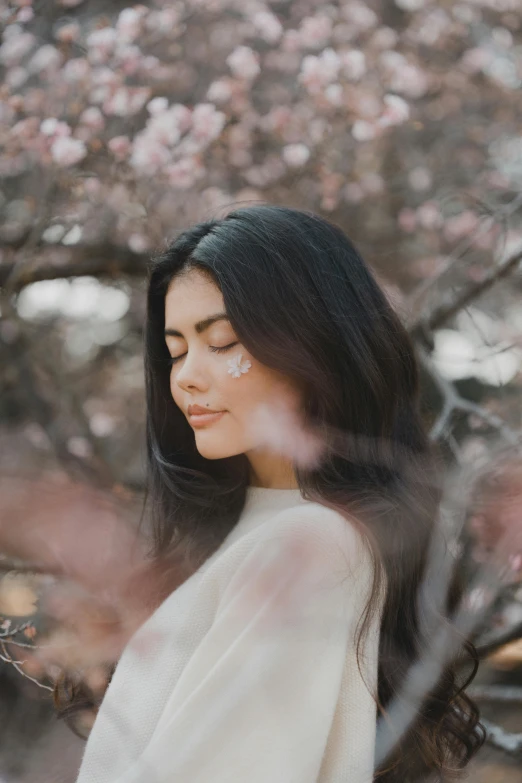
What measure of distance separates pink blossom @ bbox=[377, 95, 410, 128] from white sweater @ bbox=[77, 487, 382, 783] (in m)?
1.84

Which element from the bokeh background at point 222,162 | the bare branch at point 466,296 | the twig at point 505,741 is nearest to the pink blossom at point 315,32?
the bokeh background at point 222,162

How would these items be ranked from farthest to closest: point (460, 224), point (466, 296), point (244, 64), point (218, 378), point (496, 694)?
point (460, 224), point (244, 64), point (466, 296), point (496, 694), point (218, 378)

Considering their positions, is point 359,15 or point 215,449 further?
point 359,15

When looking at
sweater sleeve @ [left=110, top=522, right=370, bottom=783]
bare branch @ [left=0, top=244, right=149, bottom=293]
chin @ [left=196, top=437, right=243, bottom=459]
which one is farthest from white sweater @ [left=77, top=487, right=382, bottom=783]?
bare branch @ [left=0, top=244, right=149, bottom=293]

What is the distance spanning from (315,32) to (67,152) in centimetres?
99

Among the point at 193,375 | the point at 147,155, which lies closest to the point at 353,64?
the point at 147,155

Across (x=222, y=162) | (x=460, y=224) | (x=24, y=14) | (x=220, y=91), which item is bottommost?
(x=460, y=224)

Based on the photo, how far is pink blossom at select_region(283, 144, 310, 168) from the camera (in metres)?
2.66

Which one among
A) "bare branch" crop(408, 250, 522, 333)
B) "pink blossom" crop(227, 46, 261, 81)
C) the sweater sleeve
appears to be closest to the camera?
the sweater sleeve

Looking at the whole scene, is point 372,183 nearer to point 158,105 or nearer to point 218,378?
point 158,105

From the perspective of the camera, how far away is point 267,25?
2770 millimetres

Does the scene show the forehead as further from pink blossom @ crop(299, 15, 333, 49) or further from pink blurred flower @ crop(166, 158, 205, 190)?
pink blossom @ crop(299, 15, 333, 49)

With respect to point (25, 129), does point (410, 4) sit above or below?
above

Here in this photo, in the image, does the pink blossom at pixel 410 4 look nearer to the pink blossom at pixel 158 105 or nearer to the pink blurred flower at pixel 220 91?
the pink blurred flower at pixel 220 91
